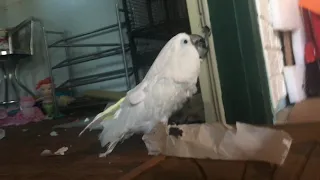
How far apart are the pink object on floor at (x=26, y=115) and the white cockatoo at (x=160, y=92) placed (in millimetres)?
1530

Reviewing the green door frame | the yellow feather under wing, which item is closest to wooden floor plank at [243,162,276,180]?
the green door frame

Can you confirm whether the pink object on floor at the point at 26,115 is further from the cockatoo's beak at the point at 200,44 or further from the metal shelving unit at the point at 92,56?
the cockatoo's beak at the point at 200,44

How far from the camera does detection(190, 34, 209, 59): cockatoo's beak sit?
99 centimetres

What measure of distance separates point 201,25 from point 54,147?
Result: 0.68m

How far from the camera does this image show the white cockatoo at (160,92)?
3.14ft

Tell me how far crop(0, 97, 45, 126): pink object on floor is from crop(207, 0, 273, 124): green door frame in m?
1.71

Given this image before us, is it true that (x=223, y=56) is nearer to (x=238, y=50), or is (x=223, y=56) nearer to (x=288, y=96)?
(x=238, y=50)

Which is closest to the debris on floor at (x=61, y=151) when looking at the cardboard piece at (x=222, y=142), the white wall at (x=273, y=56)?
the cardboard piece at (x=222, y=142)

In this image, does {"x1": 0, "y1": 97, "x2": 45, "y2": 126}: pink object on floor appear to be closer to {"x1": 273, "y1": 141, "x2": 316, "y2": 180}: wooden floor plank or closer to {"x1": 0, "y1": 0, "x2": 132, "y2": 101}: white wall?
{"x1": 0, "y1": 0, "x2": 132, "y2": 101}: white wall

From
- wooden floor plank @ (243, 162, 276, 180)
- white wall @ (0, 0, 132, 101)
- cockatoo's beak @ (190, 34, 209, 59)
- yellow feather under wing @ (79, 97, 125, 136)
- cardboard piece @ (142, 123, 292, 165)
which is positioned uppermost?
white wall @ (0, 0, 132, 101)

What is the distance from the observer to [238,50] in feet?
3.22

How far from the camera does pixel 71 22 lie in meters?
2.63

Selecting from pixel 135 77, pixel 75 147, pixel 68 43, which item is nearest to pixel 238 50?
pixel 75 147

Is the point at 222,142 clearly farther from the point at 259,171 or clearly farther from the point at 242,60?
the point at 242,60
